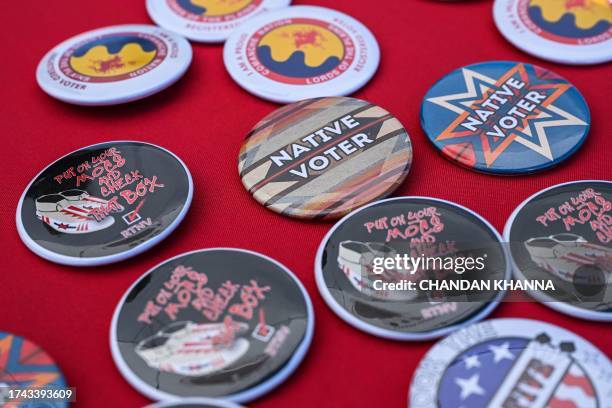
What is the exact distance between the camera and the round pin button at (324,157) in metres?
1.35

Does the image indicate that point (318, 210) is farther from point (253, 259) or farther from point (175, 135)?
point (175, 135)

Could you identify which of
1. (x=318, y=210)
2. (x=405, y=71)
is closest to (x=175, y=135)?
(x=318, y=210)

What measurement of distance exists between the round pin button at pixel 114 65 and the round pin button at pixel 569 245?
0.87 meters

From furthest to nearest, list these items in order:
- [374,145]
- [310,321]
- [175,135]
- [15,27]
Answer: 1. [15,27]
2. [175,135]
3. [374,145]
4. [310,321]

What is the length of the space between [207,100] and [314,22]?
1.18ft

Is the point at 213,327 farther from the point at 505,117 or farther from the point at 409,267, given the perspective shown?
the point at 505,117

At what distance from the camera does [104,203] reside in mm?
1354

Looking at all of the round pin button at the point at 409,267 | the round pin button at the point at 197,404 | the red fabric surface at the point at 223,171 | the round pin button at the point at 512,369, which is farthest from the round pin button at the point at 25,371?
the round pin button at the point at 512,369

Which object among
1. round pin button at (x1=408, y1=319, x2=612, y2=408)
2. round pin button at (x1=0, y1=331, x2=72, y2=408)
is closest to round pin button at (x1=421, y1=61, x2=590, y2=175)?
round pin button at (x1=408, y1=319, x2=612, y2=408)

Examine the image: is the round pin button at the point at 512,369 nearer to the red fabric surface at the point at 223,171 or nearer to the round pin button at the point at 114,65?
the red fabric surface at the point at 223,171

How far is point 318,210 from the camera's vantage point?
4.36 ft

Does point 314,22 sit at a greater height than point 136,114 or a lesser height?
greater

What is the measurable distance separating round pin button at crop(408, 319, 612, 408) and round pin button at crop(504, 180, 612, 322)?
88 mm

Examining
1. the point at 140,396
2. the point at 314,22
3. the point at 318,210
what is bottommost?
the point at 140,396
